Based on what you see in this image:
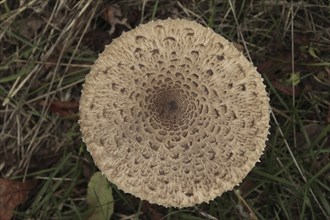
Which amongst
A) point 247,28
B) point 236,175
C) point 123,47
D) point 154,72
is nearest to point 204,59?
point 154,72

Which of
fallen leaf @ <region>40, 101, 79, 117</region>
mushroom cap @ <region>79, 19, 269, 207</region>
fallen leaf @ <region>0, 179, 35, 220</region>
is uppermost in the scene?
mushroom cap @ <region>79, 19, 269, 207</region>

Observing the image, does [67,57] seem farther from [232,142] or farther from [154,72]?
[232,142]

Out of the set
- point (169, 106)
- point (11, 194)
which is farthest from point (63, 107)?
point (169, 106)

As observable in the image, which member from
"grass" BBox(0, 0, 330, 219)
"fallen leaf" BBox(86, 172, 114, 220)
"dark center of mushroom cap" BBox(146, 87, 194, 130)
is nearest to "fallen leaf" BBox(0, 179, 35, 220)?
"grass" BBox(0, 0, 330, 219)

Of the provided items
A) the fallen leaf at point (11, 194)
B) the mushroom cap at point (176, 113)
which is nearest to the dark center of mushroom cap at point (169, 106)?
the mushroom cap at point (176, 113)

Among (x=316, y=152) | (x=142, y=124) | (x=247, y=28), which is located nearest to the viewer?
(x=142, y=124)

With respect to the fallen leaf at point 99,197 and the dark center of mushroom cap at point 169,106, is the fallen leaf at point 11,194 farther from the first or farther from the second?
the dark center of mushroom cap at point 169,106

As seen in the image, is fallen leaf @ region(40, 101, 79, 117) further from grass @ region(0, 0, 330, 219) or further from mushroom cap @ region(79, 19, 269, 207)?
mushroom cap @ region(79, 19, 269, 207)
